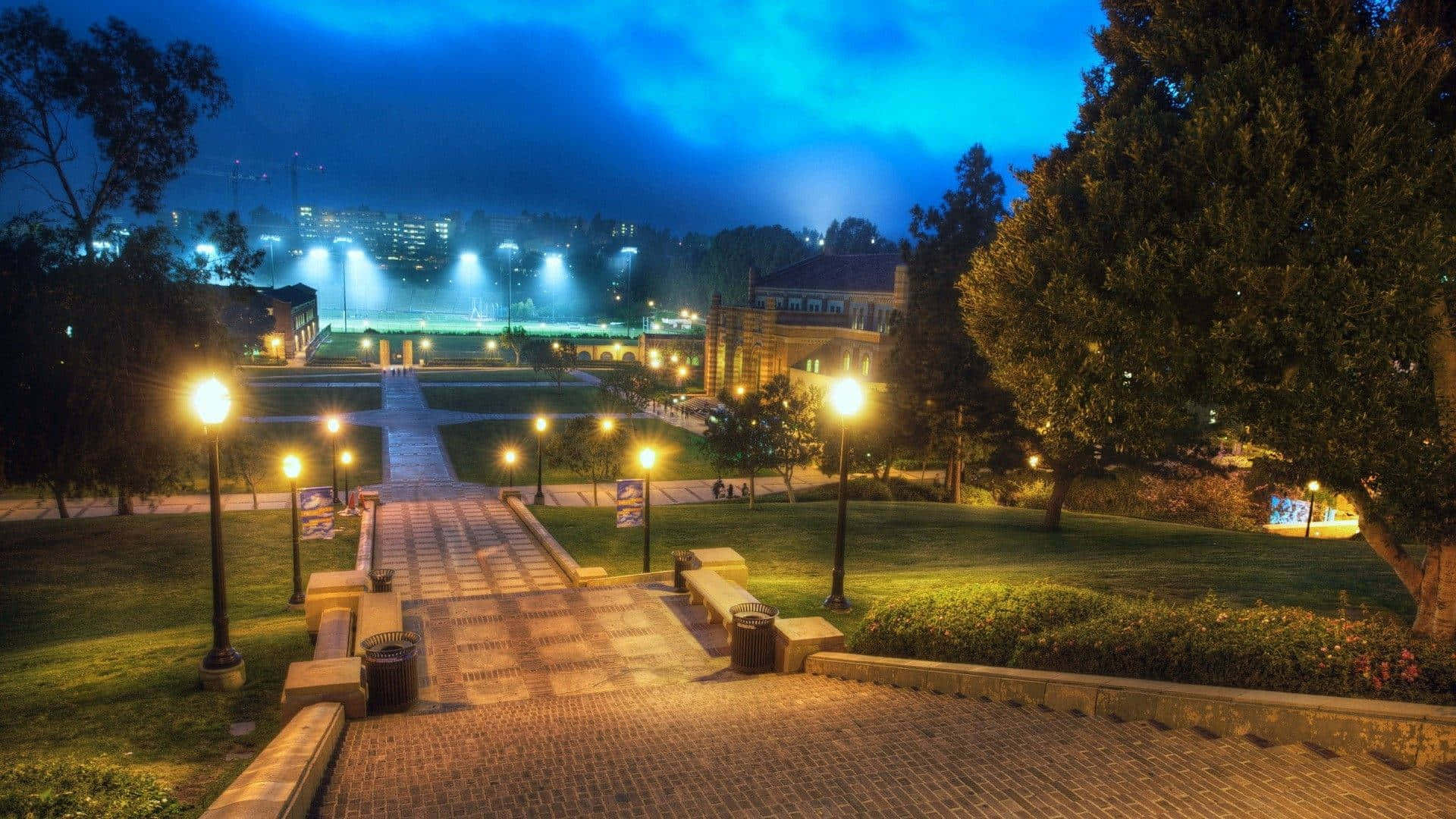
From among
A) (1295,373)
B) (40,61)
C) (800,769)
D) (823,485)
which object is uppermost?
(40,61)

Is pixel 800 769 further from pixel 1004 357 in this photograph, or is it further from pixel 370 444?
pixel 370 444

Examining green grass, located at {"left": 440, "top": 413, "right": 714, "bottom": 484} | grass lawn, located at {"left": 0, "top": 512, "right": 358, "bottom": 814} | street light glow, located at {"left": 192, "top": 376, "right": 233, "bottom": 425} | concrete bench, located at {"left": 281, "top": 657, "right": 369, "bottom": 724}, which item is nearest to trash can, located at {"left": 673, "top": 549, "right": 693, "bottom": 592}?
grass lawn, located at {"left": 0, "top": 512, "right": 358, "bottom": 814}

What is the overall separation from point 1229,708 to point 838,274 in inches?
2793

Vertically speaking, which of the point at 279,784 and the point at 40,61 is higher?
the point at 40,61

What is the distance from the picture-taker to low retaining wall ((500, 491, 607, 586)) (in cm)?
1745

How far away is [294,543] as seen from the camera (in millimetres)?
15836

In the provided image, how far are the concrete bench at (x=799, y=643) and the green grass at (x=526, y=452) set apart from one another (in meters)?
19.5

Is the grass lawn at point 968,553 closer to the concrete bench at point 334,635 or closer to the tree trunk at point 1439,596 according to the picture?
the tree trunk at point 1439,596

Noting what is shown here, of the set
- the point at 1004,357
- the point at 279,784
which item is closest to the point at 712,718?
the point at 279,784

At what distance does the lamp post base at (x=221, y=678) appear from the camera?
992 centimetres

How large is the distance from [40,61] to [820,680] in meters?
23.6

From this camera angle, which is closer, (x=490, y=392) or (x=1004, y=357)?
(x=1004, y=357)

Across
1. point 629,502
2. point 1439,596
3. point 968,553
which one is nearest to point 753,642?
point 1439,596

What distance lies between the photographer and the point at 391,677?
376 inches
